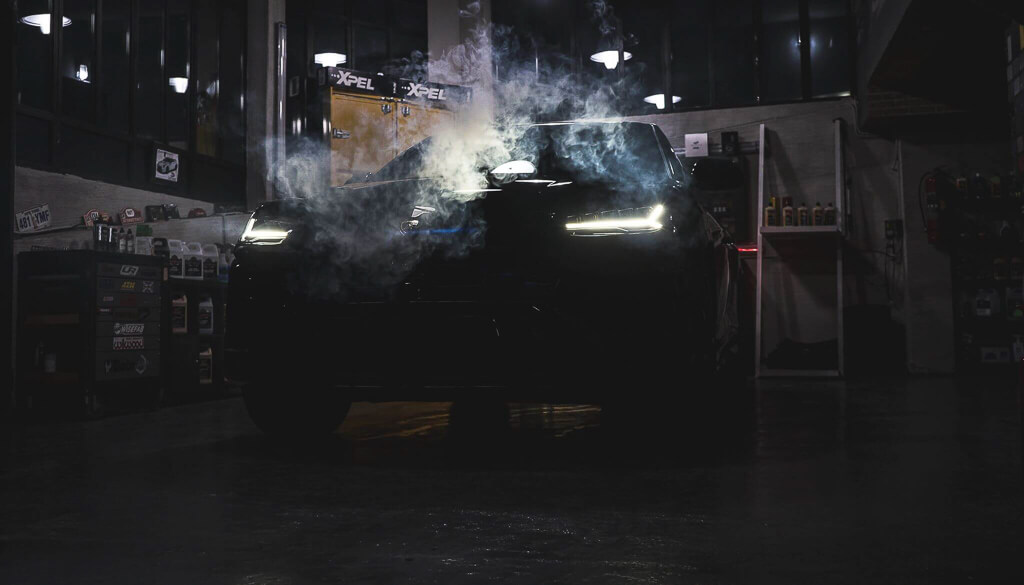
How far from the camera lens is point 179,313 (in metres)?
6.28

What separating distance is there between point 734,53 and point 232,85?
6152 mm

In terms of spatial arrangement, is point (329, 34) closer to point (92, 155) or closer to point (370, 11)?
point (370, 11)

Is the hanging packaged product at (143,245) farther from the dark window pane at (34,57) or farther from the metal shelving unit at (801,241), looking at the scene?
the metal shelving unit at (801,241)

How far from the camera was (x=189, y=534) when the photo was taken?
202 cm

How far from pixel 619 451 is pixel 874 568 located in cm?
160

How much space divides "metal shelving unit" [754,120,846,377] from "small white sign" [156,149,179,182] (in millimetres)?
6154

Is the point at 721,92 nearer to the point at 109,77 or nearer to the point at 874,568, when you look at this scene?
the point at 109,77

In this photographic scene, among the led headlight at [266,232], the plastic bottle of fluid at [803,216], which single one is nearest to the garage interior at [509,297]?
the led headlight at [266,232]

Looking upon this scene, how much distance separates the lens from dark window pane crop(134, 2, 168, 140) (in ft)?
28.6

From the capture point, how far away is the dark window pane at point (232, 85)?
1004cm

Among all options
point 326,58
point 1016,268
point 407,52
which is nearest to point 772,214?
point 1016,268

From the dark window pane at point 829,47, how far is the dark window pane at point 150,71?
745 cm

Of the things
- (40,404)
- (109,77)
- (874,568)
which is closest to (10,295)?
(40,404)

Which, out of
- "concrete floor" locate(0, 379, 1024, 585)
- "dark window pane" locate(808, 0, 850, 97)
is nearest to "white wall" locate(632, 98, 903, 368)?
"dark window pane" locate(808, 0, 850, 97)
